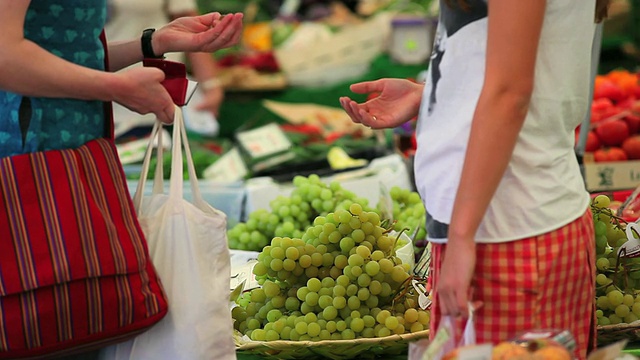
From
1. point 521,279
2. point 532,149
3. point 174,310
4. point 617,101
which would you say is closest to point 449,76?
point 532,149

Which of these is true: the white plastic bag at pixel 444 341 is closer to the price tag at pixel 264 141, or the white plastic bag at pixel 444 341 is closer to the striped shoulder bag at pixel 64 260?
the striped shoulder bag at pixel 64 260

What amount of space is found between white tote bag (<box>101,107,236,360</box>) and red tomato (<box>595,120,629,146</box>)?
7.30 ft

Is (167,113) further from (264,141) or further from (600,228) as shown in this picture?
(264,141)

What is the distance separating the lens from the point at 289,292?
209cm

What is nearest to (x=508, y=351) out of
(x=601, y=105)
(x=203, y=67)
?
(x=601, y=105)

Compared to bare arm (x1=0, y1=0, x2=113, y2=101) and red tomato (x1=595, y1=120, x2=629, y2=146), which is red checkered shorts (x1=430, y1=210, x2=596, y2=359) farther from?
red tomato (x1=595, y1=120, x2=629, y2=146)

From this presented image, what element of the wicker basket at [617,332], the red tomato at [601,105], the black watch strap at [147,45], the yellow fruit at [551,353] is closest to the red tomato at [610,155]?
the red tomato at [601,105]

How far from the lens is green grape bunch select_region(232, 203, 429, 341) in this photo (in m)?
1.99

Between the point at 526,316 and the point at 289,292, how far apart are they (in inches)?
31.0

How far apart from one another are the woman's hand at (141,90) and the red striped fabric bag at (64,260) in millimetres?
113

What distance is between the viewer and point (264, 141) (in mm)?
3980

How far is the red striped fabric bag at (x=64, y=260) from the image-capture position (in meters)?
1.41

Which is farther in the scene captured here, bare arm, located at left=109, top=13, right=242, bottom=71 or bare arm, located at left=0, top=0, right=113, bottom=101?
bare arm, located at left=109, top=13, right=242, bottom=71

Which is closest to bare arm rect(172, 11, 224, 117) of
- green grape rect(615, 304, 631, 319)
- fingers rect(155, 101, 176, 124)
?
green grape rect(615, 304, 631, 319)
